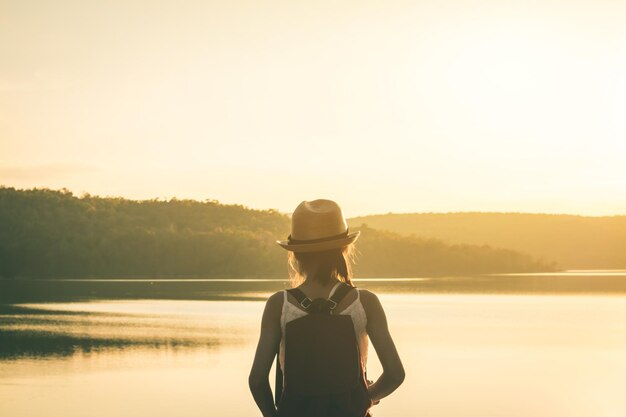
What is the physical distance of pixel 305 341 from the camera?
3.02 meters

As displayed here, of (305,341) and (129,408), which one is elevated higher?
(305,341)

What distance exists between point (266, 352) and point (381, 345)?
0.35 metres

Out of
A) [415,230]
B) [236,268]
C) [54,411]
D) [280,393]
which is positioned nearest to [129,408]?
[54,411]

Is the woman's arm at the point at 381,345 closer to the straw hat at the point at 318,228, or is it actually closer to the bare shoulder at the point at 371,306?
the bare shoulder at the point at 371,306

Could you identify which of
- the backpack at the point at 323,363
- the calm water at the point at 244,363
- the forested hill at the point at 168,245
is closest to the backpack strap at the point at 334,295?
the backpack at the point at 323,363

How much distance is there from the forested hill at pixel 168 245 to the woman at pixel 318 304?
366ft

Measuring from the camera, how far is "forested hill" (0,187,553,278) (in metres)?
119

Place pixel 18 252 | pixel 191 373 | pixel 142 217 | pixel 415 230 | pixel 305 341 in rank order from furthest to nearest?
pixel 415 230 → pixel 142 217 → pixel 18 252 → pixel 191 373 → pixel 305 341

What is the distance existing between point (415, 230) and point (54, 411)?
13060cm

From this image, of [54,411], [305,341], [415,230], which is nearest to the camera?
[305,341]

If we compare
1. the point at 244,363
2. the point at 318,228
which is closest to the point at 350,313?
the point at 318,228

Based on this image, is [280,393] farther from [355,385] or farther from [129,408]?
[129,408]

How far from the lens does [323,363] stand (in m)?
3.03

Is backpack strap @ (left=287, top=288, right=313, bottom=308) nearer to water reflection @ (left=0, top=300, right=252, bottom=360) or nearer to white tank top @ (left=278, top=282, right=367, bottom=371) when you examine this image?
white tank top @ (left=278, top=282, right=367, bottom=371)
